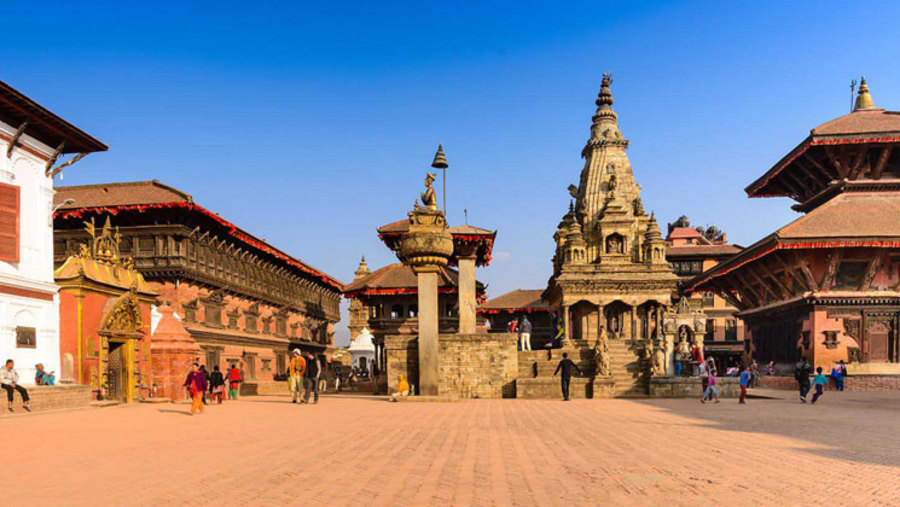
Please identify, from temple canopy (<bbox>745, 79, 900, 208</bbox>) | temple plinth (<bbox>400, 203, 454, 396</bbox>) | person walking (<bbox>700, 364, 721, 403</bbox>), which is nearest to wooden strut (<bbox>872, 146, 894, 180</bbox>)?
temple canopy (<bbox>745, 79, 900, 208</bbox>)

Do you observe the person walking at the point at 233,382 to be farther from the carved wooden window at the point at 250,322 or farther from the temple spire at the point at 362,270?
the temple spire at the point at 362,270

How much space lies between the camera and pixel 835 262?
3066cm

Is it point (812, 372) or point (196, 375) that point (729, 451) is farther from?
point (812, 372)

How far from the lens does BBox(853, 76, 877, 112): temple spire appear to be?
40584 mm

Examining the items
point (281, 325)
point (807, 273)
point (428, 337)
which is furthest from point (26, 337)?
point (281, 325)

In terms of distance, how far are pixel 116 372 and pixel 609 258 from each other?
34457 mm

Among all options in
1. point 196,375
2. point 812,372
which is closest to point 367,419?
point 196,375

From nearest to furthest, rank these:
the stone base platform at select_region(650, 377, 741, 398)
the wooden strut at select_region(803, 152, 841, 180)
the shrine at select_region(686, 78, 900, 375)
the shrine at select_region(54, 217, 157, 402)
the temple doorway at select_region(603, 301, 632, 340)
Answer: the shrine at select_region(54, 217, 157, 402) < the stone base platform at select_region(650, 377, 741, 398) < the shrine at select_region(686, 78, 900, 375) < the wooden strut at select_region(803, 152, 841, 180) < the temple doorway at select_region(603, 301, 632, 340)

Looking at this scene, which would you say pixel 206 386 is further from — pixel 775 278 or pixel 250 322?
pixel 775 278

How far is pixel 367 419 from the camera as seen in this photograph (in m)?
15.1

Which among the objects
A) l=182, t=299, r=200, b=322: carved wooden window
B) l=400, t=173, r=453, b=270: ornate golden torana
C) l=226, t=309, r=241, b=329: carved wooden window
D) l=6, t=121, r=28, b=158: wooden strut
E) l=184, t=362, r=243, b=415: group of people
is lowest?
l=184, t=362, r=243, b=415: group of people

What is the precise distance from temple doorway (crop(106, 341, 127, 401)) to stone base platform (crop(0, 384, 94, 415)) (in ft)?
3.76

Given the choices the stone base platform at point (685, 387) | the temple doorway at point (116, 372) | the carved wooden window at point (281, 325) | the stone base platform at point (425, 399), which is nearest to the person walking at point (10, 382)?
the temple doorway at point (116, 372)

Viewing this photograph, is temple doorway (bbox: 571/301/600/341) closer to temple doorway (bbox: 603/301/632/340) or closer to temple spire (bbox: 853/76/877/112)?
temple doorway (bbox: 603/301/632/340)
